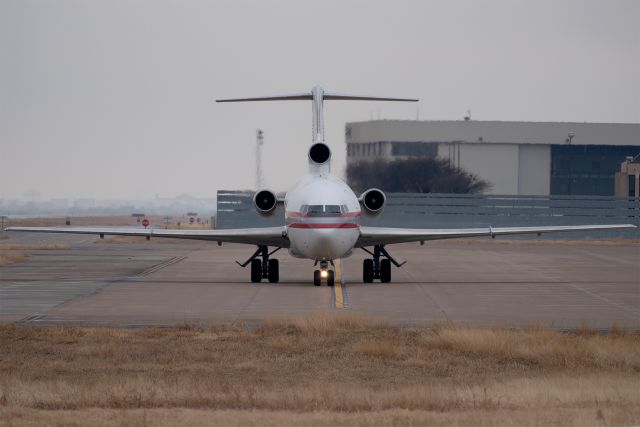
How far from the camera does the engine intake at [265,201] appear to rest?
116ft

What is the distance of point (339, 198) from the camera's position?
34.0m

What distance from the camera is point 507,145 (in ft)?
362

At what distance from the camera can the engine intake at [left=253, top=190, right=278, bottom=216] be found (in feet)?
116

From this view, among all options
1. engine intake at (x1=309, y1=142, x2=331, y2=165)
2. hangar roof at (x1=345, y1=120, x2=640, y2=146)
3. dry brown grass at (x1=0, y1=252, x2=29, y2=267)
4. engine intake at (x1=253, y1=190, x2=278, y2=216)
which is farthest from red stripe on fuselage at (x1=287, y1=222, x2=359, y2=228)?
hangar roof at (x1=345, y1=120, x2=640, y2=146)

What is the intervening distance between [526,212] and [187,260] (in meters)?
35.2

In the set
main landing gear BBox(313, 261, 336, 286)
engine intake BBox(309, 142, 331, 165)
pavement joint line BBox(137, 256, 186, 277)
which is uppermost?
engine intake BBox(309, 142, 331, 165)

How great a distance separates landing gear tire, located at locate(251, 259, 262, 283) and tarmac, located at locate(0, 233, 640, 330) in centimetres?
43

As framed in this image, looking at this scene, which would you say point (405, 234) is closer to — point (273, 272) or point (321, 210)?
point (321, 210)

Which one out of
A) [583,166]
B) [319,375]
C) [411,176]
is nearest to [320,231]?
[319,375]

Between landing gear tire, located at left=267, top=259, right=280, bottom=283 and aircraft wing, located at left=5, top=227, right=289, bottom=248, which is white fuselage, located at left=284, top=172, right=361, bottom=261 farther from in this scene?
landing gear tire, located at left=267, top=259, right=280, bottom=283

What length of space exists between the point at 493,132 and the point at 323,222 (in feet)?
258

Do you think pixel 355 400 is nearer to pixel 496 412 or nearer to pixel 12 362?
pixel 496 412

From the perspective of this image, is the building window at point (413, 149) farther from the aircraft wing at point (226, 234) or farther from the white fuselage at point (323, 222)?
the white fuselage at point (323, 222)

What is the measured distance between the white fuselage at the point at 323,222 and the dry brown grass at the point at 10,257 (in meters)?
14.3
